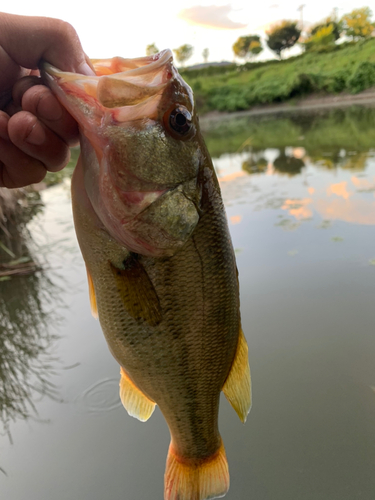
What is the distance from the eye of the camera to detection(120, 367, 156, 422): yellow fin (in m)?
1.55

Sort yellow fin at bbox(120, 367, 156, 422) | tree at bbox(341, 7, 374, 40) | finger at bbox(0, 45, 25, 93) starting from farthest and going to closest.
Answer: tree at bbox(341, 7, 374, 40), yellow fin at bbox(120, 367, 156, 422), finger at bbox(0, 45, 25, 93)

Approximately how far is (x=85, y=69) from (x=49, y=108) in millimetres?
205

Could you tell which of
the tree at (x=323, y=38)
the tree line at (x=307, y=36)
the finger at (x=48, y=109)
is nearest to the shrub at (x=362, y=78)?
the tree line at (x=307, y=36)

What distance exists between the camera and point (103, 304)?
1326 mm

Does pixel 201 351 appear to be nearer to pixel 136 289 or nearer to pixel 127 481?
pixel 136 289

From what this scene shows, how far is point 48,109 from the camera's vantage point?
1.16m

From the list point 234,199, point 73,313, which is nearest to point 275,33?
point 234,199

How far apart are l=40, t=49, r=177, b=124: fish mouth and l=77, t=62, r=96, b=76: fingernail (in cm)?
7

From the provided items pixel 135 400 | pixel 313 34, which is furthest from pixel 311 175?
pixel 313 34

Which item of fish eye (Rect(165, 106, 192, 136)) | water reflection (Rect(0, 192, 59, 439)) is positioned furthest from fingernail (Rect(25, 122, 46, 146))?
water reflection (Rect(0, 192, 59, 439))

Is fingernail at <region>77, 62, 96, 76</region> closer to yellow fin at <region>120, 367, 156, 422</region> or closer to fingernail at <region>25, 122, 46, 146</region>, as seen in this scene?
A: fingernail at <region>25, 122, 46, 146</region>

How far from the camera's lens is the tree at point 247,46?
56.0 metres

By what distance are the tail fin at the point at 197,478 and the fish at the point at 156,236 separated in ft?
0.16

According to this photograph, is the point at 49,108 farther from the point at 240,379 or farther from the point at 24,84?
the point at 240,379
